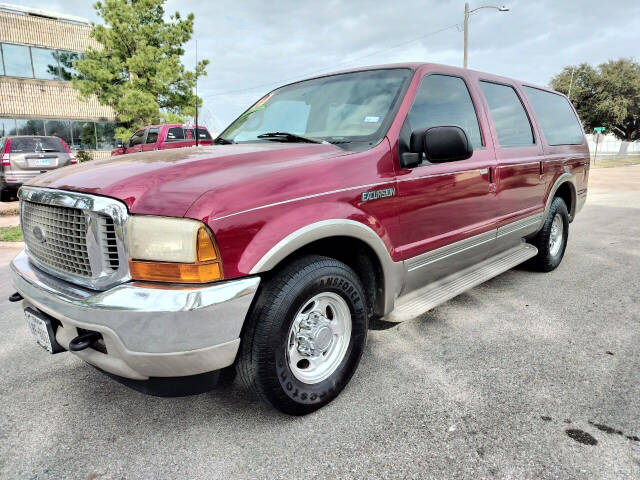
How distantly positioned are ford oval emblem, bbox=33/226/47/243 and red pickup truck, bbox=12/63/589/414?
0.06 feet

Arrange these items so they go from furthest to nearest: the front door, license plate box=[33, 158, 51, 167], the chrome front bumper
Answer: license plate box=[33, 158, 51, 167] < the front door < the chrome front bumper

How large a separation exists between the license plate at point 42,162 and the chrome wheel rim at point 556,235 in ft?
34.2

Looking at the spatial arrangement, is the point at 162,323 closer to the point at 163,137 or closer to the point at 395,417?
the point at 395,417

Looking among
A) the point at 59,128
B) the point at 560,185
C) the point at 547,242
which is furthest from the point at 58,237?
the point at 59,128

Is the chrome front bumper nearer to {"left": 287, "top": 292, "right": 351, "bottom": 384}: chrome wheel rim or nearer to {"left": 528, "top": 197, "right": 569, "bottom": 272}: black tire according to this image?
{"left": 287, "top": 292, "right": 351, "bottom": 384}: chrome wheel rim

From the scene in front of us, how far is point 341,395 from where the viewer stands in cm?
244

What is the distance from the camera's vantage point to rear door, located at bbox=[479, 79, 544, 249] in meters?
3.53

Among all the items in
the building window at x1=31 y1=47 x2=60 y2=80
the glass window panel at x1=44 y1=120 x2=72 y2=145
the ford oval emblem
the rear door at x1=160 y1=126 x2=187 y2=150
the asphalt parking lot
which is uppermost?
the building window at x1=31 y1=47 x2=60 y2=80

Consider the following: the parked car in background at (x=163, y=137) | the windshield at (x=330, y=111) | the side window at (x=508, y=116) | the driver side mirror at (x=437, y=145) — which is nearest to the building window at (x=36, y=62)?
the parked car in background at (x=163, y=137)

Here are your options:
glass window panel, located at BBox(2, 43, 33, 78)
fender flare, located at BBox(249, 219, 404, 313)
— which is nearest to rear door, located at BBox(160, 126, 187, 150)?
fender flare, located at BBox(249, 219, 404, 313)

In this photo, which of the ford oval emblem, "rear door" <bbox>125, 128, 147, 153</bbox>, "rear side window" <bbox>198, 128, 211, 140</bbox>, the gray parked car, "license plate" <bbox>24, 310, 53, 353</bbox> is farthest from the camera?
"rear door" <bbox>125, 128, 147, 153</bbox>

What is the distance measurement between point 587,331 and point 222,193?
282 cm

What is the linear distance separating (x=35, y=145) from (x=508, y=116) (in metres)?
10.7

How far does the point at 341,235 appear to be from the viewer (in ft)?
7.41
